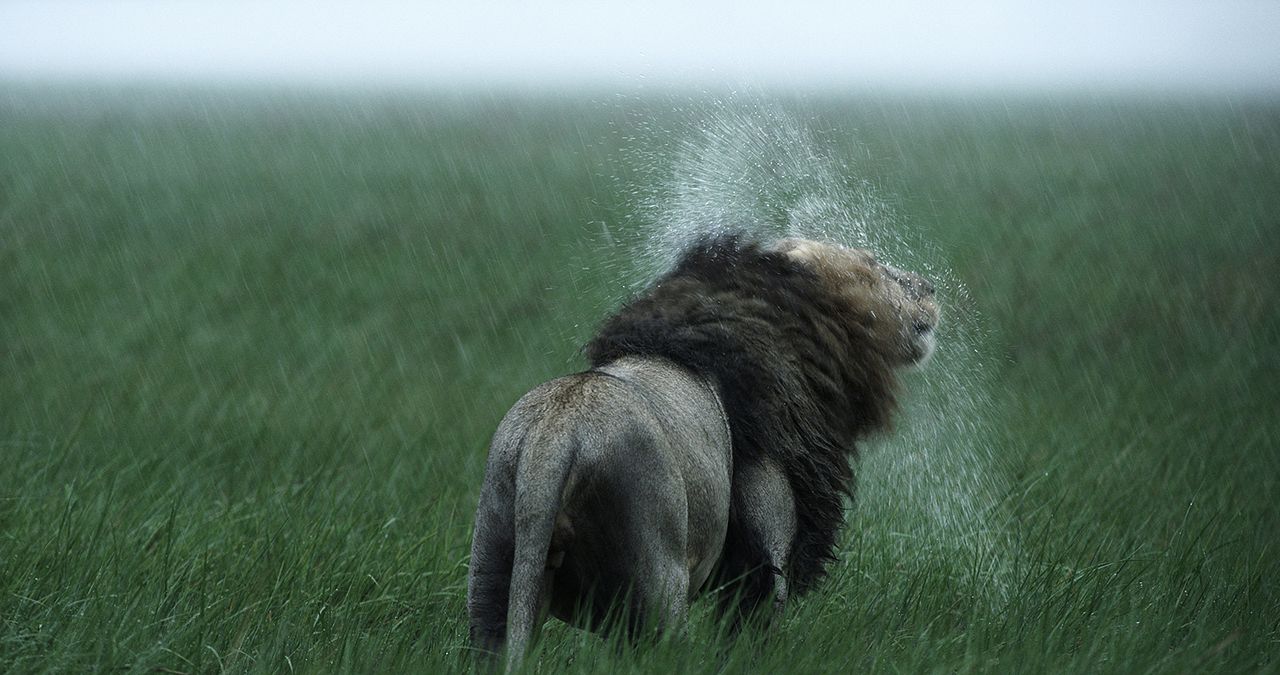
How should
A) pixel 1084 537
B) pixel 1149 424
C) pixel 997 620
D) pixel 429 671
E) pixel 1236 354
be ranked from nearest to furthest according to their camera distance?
pixel 429 671
pixel 997 620
pixel 1084 537
pixel 1149 424
pixel 1236 354

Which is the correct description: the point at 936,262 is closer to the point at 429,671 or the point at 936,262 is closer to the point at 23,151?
the point at 429,671

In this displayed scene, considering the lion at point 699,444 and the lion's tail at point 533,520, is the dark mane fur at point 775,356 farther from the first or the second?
the lion's tail at point 533,520

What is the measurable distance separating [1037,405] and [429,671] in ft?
18.2

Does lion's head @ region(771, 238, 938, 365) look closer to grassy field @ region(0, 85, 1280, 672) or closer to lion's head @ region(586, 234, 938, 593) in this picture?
lion's head @ region(586, 234, 938, 593)

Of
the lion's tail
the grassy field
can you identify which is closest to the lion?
the lion's tail

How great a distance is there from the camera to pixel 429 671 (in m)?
2.97

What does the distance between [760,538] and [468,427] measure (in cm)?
340

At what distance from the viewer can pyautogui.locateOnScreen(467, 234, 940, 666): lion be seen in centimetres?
268

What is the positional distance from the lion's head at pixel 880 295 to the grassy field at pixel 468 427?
23 cm

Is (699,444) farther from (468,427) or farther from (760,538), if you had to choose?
(468,427)

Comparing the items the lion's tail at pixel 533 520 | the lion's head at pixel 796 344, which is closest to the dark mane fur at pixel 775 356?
the lion's head at pixel 796 344

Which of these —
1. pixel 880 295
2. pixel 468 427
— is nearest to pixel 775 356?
pixel 880 295

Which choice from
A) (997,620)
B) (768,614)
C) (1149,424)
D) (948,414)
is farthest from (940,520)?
(1149,424)

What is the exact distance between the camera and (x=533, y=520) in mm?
2613
